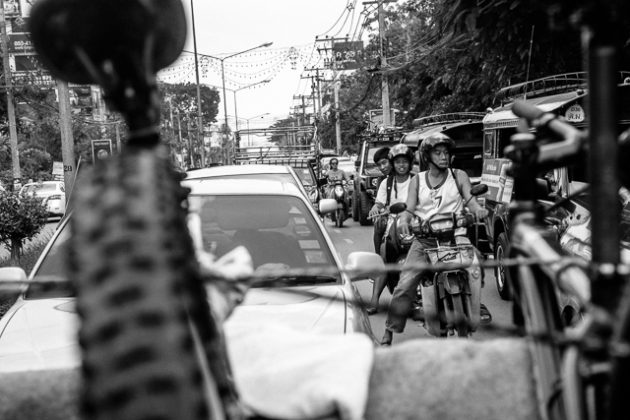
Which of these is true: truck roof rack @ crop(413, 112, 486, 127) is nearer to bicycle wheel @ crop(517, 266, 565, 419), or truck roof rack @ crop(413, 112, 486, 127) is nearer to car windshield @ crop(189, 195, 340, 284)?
car windshield @ crop(189, 195, 340, 284)

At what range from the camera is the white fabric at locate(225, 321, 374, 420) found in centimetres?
172

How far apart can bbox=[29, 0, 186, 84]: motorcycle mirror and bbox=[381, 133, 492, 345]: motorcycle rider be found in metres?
5.06

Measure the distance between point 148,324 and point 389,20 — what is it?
42727 mm

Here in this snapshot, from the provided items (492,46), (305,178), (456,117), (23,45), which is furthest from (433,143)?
(23,45)

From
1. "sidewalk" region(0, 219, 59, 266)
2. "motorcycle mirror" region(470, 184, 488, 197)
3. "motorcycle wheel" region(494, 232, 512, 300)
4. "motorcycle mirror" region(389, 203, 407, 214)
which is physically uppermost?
"motorcycle mirror" region(470, 184, 488, 197)

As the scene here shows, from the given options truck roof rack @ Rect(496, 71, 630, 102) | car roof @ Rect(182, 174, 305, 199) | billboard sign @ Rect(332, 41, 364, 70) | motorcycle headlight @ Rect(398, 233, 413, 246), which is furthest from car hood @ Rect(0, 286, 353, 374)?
billboard sign @ Rect(332, 41, 364, 70)

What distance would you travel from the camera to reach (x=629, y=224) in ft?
18.4

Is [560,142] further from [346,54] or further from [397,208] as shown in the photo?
[346,54]

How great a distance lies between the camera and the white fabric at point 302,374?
172cm

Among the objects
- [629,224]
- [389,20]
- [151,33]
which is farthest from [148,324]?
[389,20]

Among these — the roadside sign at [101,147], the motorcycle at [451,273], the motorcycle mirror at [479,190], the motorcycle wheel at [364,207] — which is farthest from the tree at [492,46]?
the roadside sign at [101,147]

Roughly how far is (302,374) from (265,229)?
10.8ft

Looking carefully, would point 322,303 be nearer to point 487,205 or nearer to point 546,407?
point 546,407

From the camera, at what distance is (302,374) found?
5.90 feet
